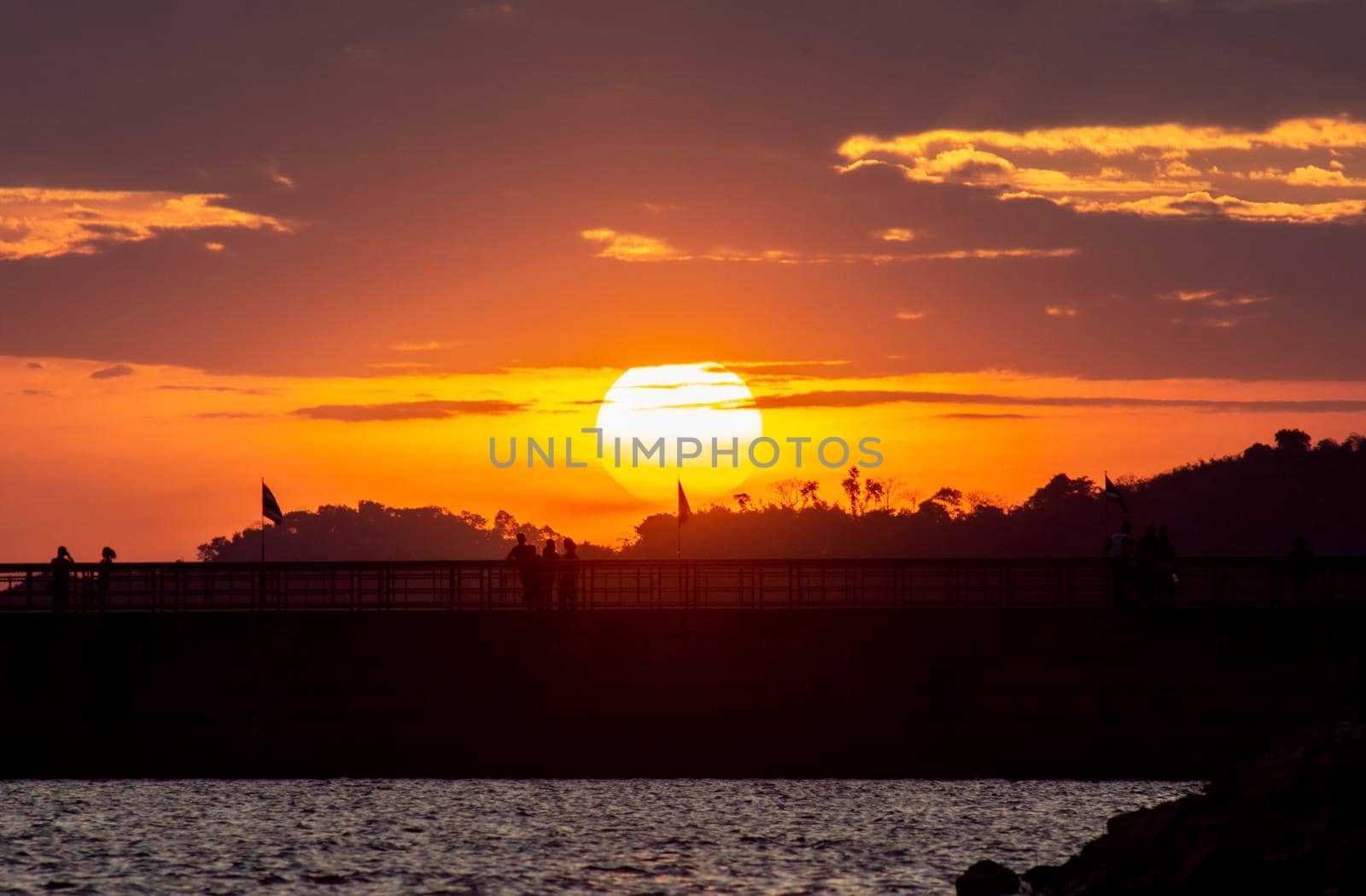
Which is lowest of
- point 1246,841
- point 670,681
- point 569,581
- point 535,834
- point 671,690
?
point 535,834

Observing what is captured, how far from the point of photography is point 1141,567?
4578 cm

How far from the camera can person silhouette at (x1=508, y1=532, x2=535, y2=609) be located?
4741 centimetres

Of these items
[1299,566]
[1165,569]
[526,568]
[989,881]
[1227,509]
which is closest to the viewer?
[989,881]

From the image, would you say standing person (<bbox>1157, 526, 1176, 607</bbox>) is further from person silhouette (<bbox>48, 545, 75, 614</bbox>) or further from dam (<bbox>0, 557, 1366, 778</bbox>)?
person silhouette (<bbox>48, 545, 75, 614</bbox>)

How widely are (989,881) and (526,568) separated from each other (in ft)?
66.5

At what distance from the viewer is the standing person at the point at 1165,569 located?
45469 mm

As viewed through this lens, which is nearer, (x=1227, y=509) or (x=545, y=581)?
(x=545, y=581)

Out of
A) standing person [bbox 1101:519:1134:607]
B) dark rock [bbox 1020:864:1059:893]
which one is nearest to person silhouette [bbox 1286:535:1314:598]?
standing person [bbox 1101:519:1134:607]

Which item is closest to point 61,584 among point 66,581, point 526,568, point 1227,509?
point 66,581

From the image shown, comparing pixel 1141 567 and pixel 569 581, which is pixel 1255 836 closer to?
pixel 1141 567

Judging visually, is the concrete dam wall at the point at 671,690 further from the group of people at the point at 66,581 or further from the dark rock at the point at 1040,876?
the dark rock at the point at 1040,876

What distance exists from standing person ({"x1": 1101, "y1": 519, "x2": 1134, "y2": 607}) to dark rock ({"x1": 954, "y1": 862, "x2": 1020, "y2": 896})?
53.9ft

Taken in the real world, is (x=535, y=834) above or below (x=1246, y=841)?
below

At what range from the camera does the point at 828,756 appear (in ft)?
158
